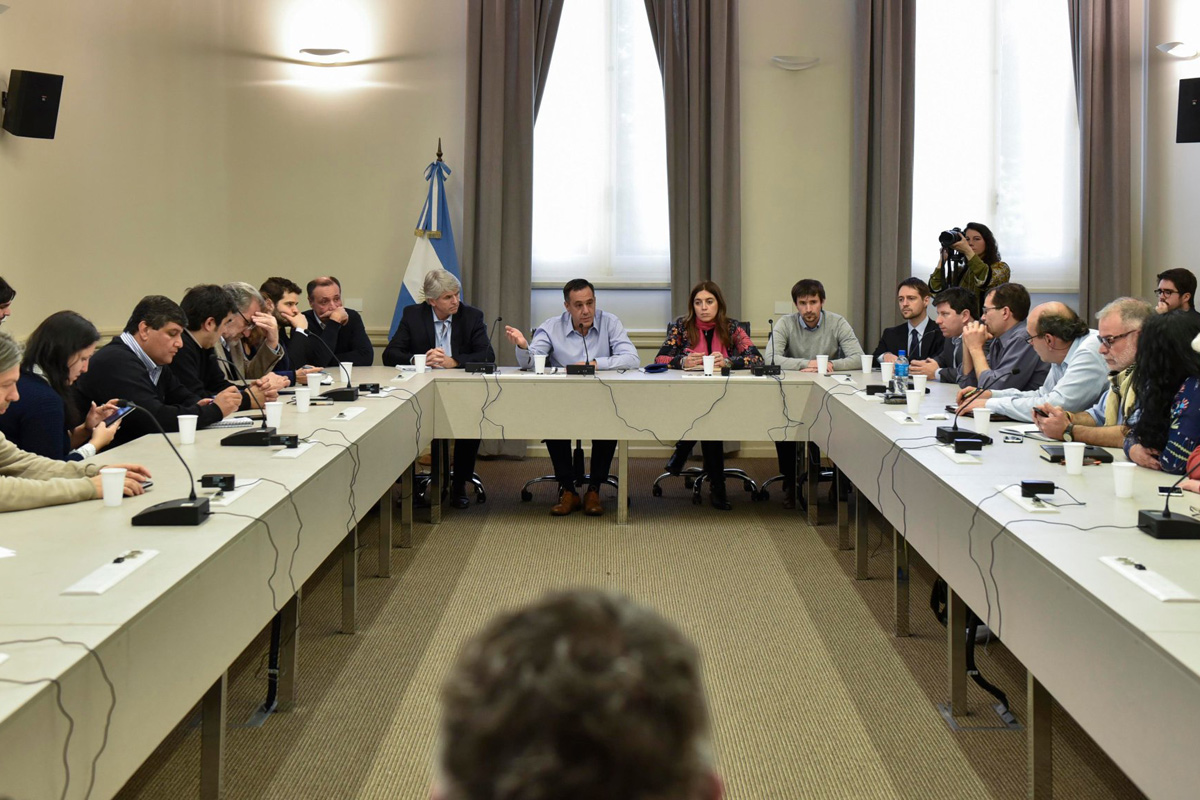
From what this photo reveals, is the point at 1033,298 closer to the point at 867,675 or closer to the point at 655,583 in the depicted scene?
the point at 655,583

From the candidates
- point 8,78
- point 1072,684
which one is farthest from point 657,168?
point 1072,684

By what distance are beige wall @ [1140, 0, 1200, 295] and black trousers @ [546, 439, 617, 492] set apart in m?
3.65

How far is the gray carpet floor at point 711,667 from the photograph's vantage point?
8.78ft

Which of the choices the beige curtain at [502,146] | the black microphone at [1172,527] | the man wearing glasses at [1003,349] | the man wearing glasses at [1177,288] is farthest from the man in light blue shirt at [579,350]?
the black microphone at [1172,527]

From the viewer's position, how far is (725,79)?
22.6ft

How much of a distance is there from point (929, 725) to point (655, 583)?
1.53 m

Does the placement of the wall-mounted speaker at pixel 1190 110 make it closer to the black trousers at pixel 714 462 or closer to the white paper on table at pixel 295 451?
the black trousers at pixel 714 462

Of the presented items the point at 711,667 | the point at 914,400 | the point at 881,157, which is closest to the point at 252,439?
the point at 711,667

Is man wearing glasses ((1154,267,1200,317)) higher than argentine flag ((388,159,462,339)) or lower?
lower

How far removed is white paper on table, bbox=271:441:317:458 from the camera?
321 cm

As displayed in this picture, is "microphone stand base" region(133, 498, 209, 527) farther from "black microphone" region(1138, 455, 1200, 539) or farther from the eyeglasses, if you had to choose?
the eyeglasses

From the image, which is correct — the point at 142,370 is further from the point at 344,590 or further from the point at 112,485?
the point at 112,485

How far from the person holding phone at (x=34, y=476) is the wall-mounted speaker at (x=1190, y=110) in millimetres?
5626

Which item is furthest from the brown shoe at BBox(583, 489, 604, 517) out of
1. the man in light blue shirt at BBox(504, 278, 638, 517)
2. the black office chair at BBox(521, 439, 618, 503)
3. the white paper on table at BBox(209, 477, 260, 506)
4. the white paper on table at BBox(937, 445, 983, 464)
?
the white paper on table at BBox(209, 477, 260, 506)
